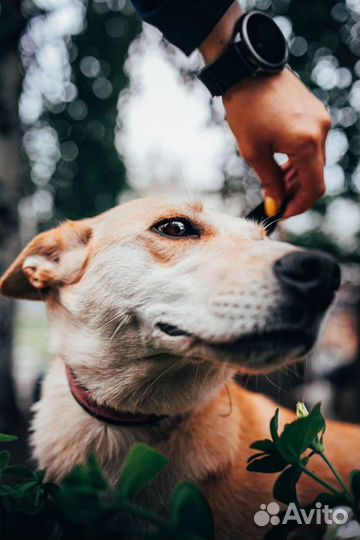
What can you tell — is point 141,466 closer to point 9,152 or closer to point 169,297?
point 169,297

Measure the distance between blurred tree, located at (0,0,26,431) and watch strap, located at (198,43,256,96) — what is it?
3015mm

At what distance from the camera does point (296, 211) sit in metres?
1.89

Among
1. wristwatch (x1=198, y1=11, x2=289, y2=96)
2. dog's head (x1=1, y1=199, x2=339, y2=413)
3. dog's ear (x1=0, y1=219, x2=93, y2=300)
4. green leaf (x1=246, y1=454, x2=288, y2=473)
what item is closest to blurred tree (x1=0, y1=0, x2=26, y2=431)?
dog's ear (x1=0, y1=219, x2=93, y2=300)

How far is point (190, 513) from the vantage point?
0.65 meters

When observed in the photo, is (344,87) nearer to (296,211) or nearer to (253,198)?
(253,198)

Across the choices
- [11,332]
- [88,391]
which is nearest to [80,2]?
[11,332]

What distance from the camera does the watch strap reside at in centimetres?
159

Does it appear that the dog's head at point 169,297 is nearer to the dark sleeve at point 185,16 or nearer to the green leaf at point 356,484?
the green leaf at point 356,484

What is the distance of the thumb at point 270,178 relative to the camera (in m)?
1.77

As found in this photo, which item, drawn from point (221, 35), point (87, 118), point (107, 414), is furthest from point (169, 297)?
point (87, 118)

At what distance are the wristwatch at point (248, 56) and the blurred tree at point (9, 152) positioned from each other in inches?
120

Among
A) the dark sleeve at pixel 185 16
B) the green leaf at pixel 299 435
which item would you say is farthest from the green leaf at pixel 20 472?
the dark sleeve at pixel 185 16

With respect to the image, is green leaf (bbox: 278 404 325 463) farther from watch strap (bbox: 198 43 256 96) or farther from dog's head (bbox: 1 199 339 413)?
watch strap (bbox: 198 43 256 96)

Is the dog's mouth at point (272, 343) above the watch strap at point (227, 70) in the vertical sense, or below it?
below
